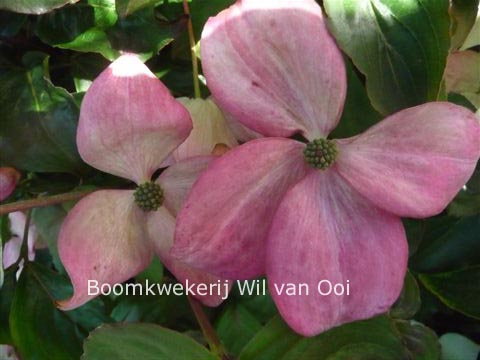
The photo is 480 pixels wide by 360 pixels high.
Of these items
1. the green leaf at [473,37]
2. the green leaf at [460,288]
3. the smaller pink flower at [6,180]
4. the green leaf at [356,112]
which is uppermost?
the green leaf at [473,37]

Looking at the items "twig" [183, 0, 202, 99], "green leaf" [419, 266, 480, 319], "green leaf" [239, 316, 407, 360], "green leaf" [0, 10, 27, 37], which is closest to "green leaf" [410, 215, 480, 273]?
"green leaf" [419, 266, 480, 319]

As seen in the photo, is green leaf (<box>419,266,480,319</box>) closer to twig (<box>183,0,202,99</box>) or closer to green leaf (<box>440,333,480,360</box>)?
green leaf (<box>440,333,480,360</box>)

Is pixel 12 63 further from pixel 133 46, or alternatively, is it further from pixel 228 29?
pixel 228 29

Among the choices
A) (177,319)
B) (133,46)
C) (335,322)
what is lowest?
(177,319)

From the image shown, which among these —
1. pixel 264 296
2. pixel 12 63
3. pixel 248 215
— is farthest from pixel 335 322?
pixel 12 63

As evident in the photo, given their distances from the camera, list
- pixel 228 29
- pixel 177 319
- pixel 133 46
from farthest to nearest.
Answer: pixel 177 319
pixel 133 46
pixel 228 29

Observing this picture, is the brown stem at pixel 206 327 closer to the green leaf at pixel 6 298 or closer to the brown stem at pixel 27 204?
the brown stem at pixel 27 204

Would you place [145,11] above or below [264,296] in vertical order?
above

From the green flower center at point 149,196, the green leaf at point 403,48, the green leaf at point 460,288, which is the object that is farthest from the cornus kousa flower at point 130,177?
the green leaf at point 460,288
